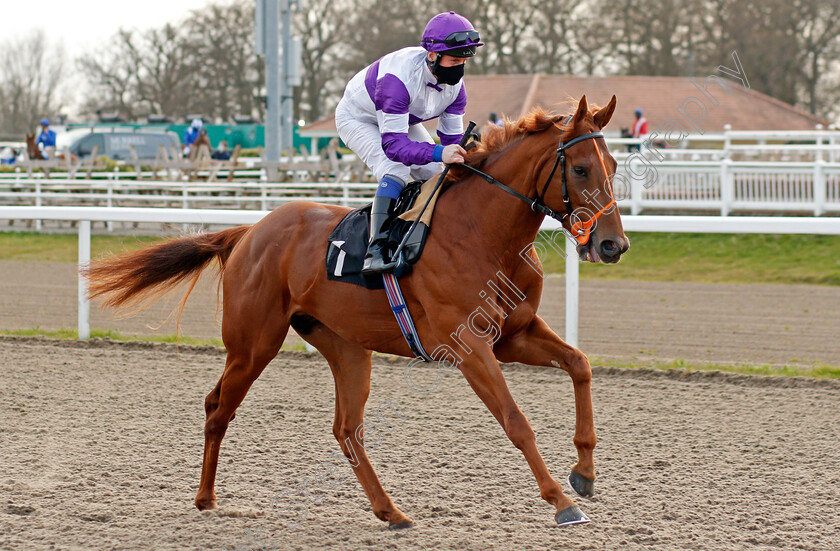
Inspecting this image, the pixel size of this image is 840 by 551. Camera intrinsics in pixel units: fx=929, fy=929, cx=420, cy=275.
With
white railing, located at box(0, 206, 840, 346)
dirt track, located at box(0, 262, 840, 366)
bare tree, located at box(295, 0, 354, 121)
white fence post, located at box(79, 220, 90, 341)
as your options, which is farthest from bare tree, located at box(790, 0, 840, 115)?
white fence post, located at box(79, 220, 90, 341)

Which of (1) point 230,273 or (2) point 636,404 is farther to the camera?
(2) point 636,404

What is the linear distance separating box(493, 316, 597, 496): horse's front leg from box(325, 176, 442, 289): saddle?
50cm

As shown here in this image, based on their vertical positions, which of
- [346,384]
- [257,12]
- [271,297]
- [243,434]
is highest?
[257,12]

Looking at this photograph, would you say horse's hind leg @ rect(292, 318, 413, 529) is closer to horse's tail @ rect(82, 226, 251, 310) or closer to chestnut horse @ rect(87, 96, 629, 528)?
chestnut horse @ rect(87, 96, 629, 528)

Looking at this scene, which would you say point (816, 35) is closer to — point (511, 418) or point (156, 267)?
point (156, 267)

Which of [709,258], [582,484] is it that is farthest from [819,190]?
[582,484]

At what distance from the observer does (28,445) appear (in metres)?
4.62

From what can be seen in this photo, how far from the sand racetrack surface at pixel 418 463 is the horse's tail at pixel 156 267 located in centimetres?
77

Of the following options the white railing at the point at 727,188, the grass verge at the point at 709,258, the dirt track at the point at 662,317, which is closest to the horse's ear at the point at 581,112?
the dirt track at the point at 662,317

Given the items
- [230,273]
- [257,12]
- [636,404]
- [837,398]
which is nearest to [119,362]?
[230,273]

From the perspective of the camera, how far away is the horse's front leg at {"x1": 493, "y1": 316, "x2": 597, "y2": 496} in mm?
3307

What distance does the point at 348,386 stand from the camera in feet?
12.9

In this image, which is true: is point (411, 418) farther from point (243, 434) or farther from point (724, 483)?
point (724, 483)

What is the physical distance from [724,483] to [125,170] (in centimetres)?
1735
